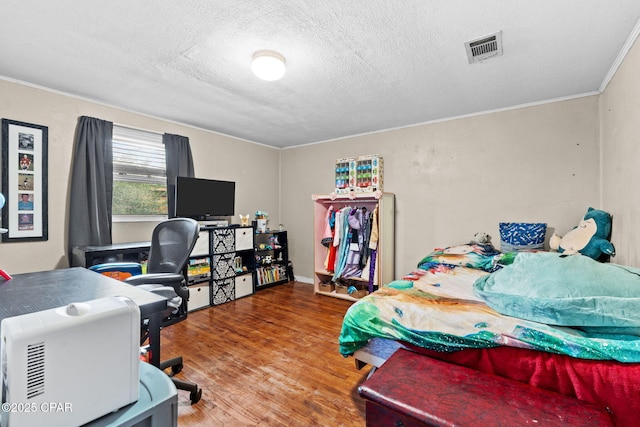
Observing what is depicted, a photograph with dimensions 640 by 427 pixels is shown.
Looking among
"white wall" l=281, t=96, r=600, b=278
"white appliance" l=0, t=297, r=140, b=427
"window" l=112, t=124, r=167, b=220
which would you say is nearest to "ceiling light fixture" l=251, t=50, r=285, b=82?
"white appliance" l=0, t=297, r=140, b=427

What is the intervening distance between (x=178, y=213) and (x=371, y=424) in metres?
3.12

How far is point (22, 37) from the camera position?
6.12 feet

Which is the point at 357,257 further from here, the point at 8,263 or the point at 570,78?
the point at 8,263

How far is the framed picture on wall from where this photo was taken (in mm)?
2463

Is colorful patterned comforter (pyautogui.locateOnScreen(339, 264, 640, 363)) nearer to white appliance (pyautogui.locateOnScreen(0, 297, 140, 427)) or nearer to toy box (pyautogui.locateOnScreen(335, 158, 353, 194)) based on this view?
white appliance (pyautogui.locateOnScreen(0, 297, 140, 427))

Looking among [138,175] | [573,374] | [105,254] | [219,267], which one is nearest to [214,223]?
[219,267]

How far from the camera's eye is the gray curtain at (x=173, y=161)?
3.52 metres

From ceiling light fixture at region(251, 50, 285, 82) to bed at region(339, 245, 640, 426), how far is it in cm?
169

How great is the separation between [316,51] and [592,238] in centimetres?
258

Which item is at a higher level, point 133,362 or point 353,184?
point 353,184

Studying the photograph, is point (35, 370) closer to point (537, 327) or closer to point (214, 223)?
point (537, 327)

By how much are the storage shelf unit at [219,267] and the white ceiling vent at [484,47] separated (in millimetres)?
3126

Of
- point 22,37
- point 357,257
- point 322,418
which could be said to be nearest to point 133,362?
point 322,418

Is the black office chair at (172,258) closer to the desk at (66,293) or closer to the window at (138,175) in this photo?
the desk at (66,293)
